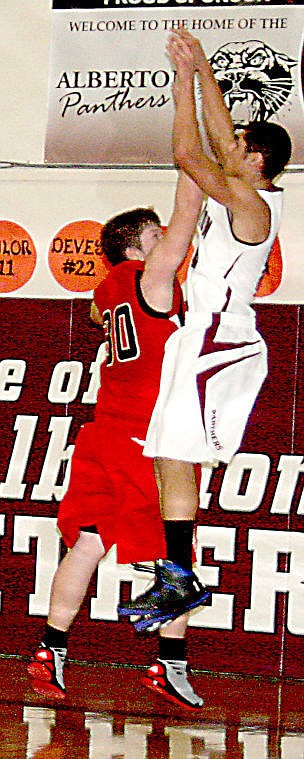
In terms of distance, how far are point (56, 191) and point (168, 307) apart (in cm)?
145

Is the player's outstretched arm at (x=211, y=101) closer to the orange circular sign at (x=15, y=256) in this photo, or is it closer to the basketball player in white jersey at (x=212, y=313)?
the basketball player in white jersey at (x=212, y=313)

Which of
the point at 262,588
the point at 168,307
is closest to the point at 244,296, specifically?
the point at 168,307

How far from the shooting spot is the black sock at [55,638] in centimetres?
464

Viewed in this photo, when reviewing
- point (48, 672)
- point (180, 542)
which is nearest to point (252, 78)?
point (180, 542)

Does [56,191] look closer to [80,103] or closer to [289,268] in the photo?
[80,103]

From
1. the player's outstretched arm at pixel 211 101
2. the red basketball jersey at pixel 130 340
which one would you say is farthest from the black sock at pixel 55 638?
the player's outstretched arm at pixel 211 101

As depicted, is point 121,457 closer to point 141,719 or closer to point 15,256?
point 141,719

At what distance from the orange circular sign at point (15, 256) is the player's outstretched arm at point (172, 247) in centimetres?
139

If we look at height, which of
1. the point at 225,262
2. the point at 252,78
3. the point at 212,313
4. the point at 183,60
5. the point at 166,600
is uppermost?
the point at 252,78

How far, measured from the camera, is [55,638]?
4.65 meters

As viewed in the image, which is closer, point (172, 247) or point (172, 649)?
point (172, 247)

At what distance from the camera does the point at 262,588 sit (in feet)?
17.9

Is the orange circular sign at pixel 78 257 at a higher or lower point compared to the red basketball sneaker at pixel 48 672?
higher

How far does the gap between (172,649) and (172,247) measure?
144 cm
